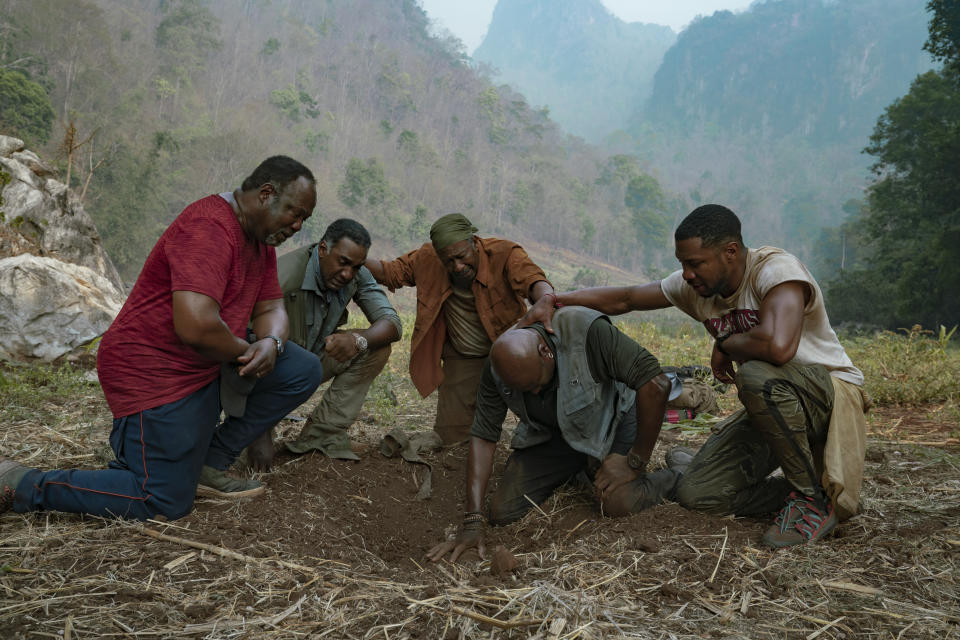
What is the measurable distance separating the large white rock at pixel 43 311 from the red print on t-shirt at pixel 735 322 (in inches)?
206

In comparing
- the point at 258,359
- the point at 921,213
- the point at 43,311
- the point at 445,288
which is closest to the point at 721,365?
the point at 445,288

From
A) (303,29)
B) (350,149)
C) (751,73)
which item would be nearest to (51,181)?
(350,149)

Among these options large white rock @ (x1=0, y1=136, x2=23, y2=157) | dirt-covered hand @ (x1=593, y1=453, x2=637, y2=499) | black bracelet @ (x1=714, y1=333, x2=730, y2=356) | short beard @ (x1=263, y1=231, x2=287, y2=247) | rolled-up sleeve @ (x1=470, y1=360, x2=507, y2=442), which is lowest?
dirt-covered hand @ (x1=593, y1=453, x2=637, y2=499)

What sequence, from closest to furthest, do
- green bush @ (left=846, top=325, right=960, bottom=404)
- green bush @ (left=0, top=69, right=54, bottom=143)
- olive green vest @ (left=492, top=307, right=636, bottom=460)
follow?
olive green vest @ (left=492, top=307, right=636, bottom=460) → green bush @ (left=846, top=325, right=960, bottom=404) → green bush @ (left=0, top=69, right=54, bottom=143)

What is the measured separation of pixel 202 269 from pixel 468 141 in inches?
2124

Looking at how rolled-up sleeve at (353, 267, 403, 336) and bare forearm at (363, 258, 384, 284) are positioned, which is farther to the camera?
bare forearm at (363, 258, 384, 284)

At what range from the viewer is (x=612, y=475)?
273 centimetres

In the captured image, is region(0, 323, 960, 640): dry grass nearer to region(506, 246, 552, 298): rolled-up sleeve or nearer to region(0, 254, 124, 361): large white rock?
region(506, 246, 552, 298): rolled-up sleeve

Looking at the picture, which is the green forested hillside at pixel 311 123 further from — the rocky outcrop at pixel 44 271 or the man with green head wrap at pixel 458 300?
the man with green head wrap at pixel 458 300

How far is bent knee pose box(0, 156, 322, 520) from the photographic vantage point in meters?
2.28

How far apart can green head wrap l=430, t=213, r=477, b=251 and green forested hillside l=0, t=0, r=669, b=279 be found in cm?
1637

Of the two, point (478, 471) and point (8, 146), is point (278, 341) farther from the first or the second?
point (8, 146)

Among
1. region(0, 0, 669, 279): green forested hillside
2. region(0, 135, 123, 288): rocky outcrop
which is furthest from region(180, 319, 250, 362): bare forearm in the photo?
region(0, 0, 669, 279): green forested hillside

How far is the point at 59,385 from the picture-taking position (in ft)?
15.0
